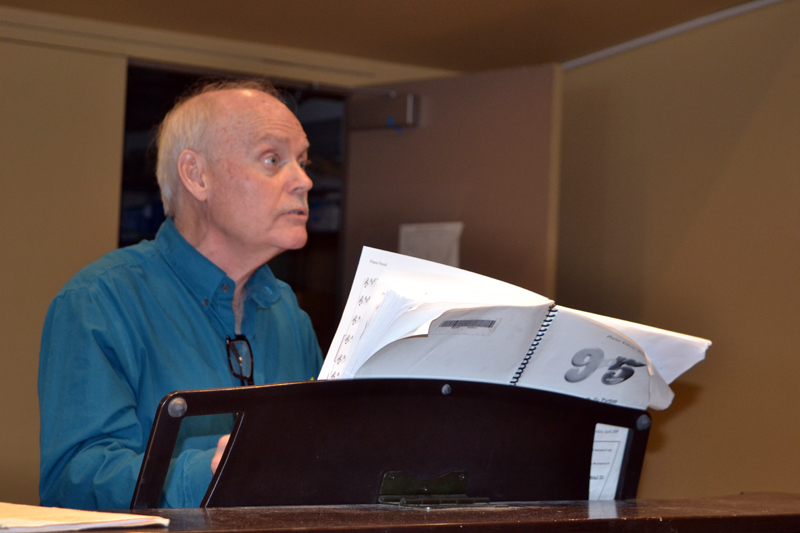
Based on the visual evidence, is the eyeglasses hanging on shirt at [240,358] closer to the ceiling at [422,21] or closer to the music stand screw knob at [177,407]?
the music stand screw knob at [177,407]

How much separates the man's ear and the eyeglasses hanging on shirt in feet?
1.06

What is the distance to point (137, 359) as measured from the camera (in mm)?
1112

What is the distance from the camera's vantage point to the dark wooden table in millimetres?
525

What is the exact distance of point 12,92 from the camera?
2527 millimetres

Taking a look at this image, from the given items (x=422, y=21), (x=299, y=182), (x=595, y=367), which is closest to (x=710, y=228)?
(x=422, y=21)

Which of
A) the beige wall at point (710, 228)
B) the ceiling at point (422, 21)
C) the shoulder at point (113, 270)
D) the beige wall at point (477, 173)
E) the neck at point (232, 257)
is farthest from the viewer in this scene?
the beige wall at point (477, 173)

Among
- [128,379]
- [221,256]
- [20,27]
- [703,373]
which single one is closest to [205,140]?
[221,256]

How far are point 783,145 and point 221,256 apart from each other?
1.60 meters

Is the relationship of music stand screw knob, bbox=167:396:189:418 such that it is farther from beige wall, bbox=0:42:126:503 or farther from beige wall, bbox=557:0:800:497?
beige wall, bbox=0:42:126:503

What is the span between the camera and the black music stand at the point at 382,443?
0.64 m

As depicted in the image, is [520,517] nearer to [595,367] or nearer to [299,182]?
[595,367]

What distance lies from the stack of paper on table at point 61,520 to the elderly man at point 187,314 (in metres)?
0.22

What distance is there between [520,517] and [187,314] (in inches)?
31.6

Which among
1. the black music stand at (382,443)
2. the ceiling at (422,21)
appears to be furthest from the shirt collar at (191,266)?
the ceiling at (422,21)
